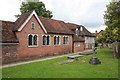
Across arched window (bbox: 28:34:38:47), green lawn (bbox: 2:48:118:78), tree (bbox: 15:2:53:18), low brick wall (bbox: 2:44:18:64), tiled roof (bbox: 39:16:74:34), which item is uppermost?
tree (bbox: 15:2:53:18)

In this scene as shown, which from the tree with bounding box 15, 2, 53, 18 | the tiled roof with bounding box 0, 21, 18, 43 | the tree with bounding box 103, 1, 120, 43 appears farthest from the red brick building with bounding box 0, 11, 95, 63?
the tree with bounding box 15, 2, 53, 18

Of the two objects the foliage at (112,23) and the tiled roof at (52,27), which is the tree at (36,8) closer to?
the tiled roof at (52,27)

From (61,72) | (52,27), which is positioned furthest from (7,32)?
(61,72)

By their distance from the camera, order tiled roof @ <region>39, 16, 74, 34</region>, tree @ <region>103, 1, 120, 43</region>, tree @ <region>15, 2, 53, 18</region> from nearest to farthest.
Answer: tree @ <region>103, 1, 120, 43</region>
tiled roof @ <region>39, 16, 74, 34</region>
tree @ <region>15, 2, 53, 18</region>

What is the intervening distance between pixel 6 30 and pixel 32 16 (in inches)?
176

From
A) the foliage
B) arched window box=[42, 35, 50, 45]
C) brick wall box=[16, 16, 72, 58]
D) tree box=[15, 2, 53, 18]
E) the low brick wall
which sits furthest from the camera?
tree box=[15, 2, 53, 18]

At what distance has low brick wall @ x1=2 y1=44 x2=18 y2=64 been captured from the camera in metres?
20.7

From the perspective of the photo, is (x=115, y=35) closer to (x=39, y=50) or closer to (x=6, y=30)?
(x=39, y=50)

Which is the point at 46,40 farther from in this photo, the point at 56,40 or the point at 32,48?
the point at 32,48

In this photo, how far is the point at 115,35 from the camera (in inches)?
1029

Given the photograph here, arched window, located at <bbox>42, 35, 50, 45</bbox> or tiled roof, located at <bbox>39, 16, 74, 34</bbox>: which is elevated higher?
tiled roof, located at <bbox>39, 16, 74, 34</bbox>

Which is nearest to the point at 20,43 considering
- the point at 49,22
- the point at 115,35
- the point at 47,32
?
the point at 47,32

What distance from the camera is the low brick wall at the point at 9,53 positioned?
20741 millimetres

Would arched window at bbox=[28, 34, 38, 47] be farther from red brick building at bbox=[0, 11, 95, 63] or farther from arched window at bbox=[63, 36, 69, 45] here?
arched window at bbox=[63, 36, 69, 45]
